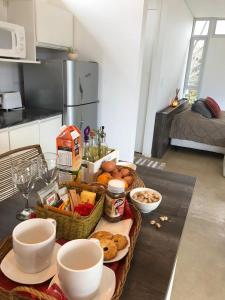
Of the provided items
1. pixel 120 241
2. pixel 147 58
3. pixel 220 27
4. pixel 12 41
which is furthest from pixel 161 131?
pixel 220 27

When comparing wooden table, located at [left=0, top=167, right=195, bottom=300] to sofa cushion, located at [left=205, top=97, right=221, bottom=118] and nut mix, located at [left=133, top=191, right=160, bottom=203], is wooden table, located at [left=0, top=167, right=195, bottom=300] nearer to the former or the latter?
nut mix, located at [left=133, top=191, right=160, bottom=203]

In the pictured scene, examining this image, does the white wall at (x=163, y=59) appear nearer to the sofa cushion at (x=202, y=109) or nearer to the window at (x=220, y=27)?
the sofa cushion at (x=202, y=109)

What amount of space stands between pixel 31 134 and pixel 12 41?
2.83 feet

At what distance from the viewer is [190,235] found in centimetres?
208

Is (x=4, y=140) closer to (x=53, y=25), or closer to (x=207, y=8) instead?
(x=53, y=25)

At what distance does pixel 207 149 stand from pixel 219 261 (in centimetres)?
249

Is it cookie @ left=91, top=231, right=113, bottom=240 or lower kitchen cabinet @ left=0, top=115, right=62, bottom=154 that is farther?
lower kitchen cabinet @ left=0, top=115, right=62, bottom=154

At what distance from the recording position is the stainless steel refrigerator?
245cm

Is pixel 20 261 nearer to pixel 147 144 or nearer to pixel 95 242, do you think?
pixel 95 242

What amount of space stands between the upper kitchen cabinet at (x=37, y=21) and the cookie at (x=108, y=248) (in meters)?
2.22

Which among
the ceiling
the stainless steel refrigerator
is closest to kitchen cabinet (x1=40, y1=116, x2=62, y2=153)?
the stainless steel refrigerator

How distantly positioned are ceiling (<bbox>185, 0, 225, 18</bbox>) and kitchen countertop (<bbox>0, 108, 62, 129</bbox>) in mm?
3775

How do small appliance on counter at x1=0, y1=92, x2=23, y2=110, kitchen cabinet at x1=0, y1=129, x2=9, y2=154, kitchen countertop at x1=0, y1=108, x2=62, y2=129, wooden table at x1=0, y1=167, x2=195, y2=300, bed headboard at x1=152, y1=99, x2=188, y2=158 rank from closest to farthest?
wooden table at x1=0, y1=167, x2=195, y2=300 → kitchen cabinet at x1=0, y1=129, x2=9, y2=154 → kitchen countertop at x1=0, y1=108, x2=62, y2=129 → small appliance on counter at x1=0, y1=92, x2=23, y2=110 → bed headboard at x1=152, y1=99, x2=188, y2=158

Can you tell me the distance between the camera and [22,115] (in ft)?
7.56
